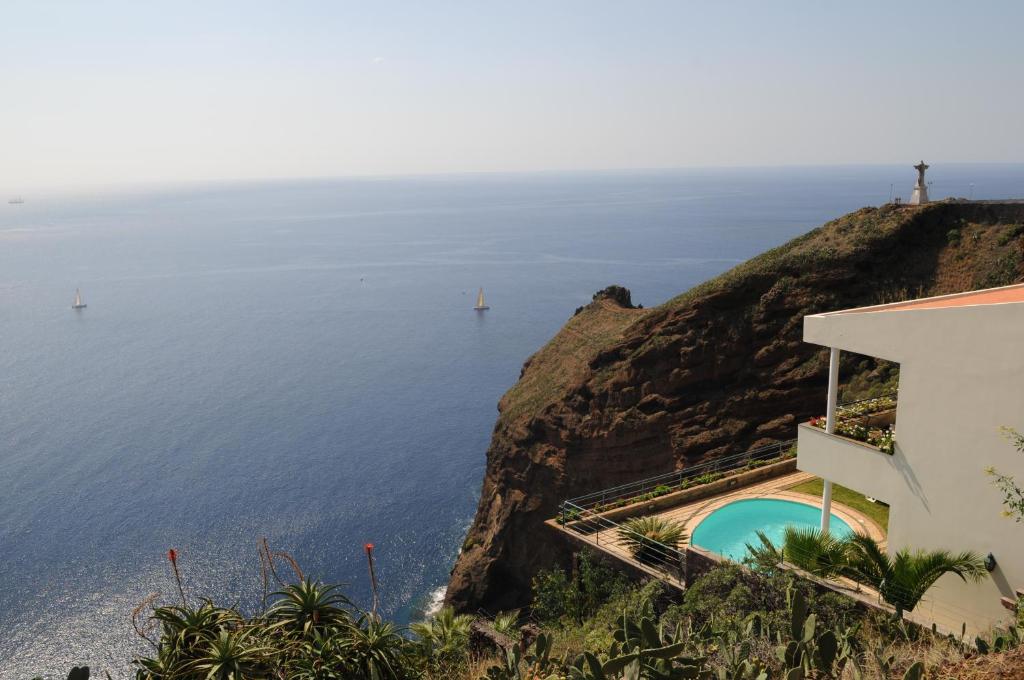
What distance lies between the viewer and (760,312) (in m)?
32.1

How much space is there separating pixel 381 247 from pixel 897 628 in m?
184

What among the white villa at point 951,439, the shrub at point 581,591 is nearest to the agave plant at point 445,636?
the shrub at point 581,591

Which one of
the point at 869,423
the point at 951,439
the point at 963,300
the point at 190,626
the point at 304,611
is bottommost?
the point at 304,611

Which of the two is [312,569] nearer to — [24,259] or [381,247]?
[381,247]

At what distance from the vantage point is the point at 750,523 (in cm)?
1795

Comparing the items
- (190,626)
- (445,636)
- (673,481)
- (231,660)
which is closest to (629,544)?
(445,636)

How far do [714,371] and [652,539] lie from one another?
16.3m

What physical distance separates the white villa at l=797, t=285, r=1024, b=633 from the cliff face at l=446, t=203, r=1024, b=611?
1630cm

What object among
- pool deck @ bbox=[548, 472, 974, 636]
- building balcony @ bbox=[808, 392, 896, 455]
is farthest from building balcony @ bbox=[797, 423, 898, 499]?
pool deck @ bbox=[548, 472, 974, 636]

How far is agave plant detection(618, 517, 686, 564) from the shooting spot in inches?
664

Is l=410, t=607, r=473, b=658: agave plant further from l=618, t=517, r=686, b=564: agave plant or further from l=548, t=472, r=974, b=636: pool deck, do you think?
l=618, t=517, r=686, b=564: agave plant

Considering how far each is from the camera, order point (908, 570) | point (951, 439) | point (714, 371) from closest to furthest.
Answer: point (908, 570), point (951, 439), point (714, 371)

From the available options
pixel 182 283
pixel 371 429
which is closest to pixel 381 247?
pixel 182 283

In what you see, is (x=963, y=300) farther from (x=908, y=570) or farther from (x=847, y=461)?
(x=908, y=570)
